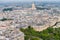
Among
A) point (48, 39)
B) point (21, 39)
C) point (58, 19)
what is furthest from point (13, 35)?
point (58, 19)

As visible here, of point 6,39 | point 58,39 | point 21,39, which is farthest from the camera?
point 58,39

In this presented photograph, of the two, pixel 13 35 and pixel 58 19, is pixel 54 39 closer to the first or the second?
pixel 13 35

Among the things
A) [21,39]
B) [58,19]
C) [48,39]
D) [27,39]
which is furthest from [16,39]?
[58,19]

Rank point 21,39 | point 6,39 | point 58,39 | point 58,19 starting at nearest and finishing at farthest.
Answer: point 6,39
point 21,39
point 58,39
point 58,19

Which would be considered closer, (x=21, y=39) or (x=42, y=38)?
(x=21, y=39)

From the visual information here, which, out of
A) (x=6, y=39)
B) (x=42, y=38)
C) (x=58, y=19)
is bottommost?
(x=58, y=19)

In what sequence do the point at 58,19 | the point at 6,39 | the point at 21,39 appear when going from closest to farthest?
the point at 6,39 < the point at 21,39 < the point at 58,19

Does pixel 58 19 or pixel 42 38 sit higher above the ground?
pixel 42 38

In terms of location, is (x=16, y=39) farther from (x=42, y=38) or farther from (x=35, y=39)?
(x=42, y=38)

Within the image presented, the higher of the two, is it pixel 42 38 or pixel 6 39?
pixel 6 39
